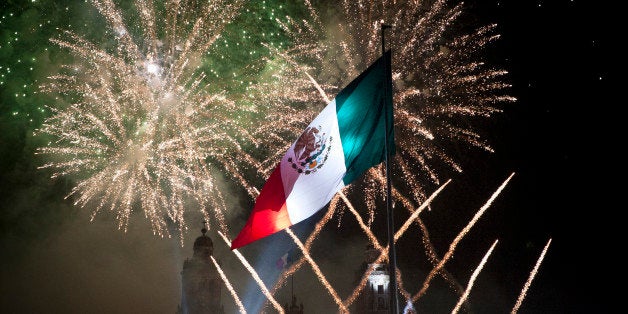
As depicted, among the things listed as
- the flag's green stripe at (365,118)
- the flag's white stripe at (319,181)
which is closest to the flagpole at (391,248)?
the flag's green stripe at (365,118)


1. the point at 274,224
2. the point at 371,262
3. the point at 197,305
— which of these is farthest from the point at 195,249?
the point at 274,224

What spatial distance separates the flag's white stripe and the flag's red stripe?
144 mm

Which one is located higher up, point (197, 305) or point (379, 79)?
point (379, 79)

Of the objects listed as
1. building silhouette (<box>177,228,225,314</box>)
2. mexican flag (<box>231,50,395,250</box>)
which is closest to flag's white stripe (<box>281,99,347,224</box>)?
mexican flag (<box>231,50,395,250</box>)

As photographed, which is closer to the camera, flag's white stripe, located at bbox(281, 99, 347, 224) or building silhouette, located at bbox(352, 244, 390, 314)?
flag's white stripe, located at bbox(281, 99, 347, 224)

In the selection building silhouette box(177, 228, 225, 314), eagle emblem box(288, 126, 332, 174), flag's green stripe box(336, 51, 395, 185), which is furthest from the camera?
building silhouette box(177, 228, 225, 314)

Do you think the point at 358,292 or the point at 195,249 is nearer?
the point at 195,249

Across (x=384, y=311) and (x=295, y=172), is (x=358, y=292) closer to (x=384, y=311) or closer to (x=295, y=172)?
(x=384, y=311)

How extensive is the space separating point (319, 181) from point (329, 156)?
0.60 metres

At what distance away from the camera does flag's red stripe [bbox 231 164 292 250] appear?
12594mm

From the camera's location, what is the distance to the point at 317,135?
13164 mm

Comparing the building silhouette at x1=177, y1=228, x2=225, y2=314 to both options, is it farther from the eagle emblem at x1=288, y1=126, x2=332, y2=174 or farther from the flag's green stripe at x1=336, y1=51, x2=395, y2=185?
the flag's green stripe at x1=336, y1=51, x2=395, y2=185

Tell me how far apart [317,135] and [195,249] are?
61463 mm

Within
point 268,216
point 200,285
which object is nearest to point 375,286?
point 200,285
